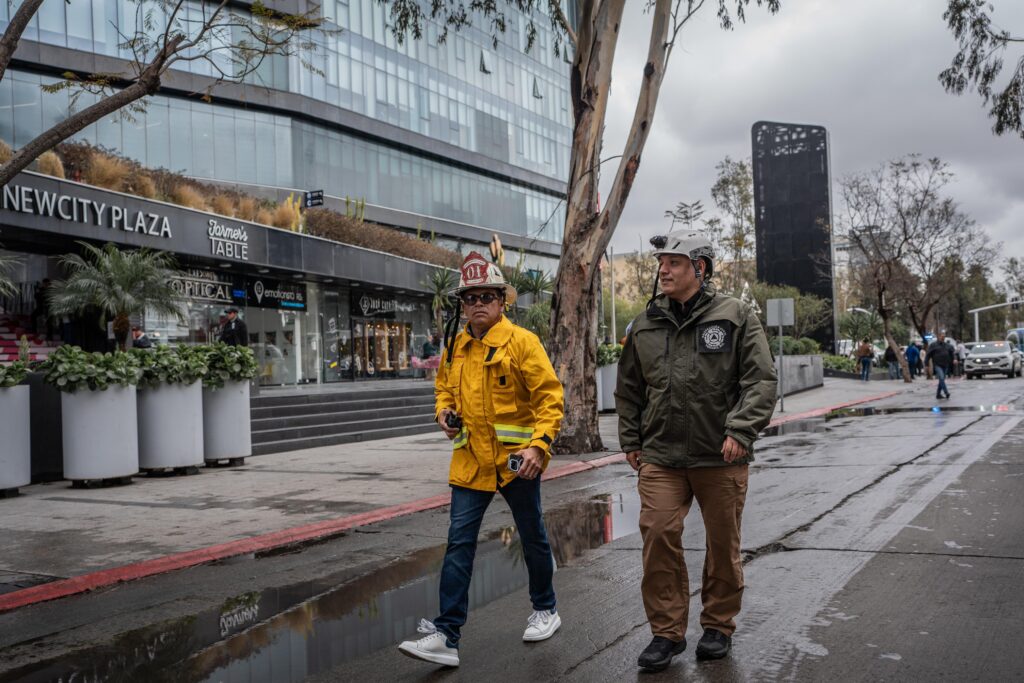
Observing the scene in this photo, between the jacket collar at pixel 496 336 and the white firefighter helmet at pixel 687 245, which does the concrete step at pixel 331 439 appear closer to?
the jacket collar at pixel 496 336

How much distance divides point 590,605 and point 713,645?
110 centimetres

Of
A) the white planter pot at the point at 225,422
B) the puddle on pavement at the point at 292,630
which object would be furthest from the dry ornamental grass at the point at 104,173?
the puddle on pavement at the point at 292,630

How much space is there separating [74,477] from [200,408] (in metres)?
1.92

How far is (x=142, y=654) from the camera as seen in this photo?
4602mm

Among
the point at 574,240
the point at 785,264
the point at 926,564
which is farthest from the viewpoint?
the point at 785,264

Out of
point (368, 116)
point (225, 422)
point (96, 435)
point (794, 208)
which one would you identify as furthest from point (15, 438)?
point (794, 208)

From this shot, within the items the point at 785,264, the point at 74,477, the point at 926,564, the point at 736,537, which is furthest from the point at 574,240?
the point at 785,264

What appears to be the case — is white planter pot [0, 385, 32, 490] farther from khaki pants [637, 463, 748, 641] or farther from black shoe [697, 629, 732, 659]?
black shoe [697, 629, 732, 659]

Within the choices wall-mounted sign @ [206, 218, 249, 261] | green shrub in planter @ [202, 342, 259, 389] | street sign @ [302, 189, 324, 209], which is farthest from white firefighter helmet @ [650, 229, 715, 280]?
street sign @ [302, 189, 324, 209]

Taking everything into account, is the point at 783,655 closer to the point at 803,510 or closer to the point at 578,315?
the point at 803,510

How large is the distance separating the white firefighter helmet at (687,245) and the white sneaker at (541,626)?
1.83 meters

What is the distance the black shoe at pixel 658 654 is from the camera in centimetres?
394

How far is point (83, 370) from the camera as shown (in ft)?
35.9

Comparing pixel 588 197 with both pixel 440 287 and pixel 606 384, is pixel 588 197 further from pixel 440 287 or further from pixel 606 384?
pixel 440 287
